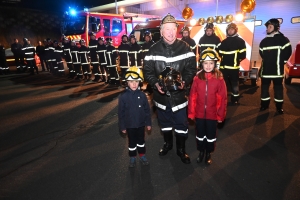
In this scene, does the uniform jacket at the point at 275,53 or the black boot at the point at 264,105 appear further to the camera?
the black boot at the point at 264,105

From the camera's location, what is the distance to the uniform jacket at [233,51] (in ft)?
17.5

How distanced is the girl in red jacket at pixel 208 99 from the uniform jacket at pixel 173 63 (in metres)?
0.14

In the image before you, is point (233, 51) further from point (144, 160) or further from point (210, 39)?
point (144, 160)

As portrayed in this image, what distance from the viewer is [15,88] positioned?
879 centimetres

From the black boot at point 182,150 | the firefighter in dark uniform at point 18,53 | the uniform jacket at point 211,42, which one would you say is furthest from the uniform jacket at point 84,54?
the black boot at point 182,150

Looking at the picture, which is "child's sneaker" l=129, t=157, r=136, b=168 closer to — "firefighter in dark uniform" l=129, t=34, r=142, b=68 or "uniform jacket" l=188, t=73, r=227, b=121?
"uniform jacket" l=188, t=73, r=227, b=121

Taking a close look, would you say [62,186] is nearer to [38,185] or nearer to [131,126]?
[38,185]

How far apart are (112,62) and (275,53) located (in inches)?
226

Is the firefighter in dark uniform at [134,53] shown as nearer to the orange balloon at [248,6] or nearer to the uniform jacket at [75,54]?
the uniform jacket at [75,54]

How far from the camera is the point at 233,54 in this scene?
5418mm

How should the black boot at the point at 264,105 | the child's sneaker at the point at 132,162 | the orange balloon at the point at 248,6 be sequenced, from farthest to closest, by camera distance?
the orange balloon at the point at 248,6, the black boot at the point at 264,105, the child's sneaker at the point at 132,162

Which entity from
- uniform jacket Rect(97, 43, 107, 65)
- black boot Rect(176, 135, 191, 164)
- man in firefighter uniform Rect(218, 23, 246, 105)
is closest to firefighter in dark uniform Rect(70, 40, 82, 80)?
uniform jacket Rect(97, 43, 107, 65)

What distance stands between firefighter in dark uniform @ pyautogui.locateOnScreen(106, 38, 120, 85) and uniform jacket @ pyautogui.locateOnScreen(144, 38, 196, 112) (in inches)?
221

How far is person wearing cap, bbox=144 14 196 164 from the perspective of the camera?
292 cm
